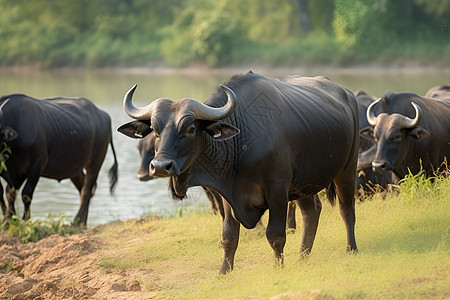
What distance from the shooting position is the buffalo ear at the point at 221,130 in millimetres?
6062

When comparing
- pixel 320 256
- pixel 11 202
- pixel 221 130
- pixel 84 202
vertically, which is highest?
pixel 221 130

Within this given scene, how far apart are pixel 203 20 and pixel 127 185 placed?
30.6 meters

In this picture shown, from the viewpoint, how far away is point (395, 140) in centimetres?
913

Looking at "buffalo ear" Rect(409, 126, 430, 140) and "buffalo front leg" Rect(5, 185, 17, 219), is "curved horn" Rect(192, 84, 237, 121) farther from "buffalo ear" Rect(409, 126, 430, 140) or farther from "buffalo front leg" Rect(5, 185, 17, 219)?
"buffalo front leg" Rect(5, 185, 17, 219)

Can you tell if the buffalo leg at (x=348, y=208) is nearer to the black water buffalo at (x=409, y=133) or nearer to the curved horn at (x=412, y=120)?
the black water buffalo at (x=409, y=133)

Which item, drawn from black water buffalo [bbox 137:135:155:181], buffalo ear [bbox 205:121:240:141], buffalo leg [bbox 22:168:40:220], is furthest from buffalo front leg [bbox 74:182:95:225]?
buffalo ear [bbox 205:121:240:141]

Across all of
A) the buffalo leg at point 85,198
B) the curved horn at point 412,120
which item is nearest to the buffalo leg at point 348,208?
the curved horn at point 412,120

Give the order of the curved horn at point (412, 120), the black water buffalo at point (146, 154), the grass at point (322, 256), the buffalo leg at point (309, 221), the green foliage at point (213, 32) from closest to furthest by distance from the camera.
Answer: the grass at point (322, 256) < the buffalo leg at point (309, 221) < the curved horn at point (412, 120) < the black water buffalo at point (146, 154) < the green foliage at point (213, 32)

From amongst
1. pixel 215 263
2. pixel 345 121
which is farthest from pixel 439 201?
pixel 215 263

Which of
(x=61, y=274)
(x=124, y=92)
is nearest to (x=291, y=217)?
(x=61, y=274)

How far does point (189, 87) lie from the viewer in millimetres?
35094

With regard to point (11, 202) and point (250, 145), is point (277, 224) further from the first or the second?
point (11, 202)

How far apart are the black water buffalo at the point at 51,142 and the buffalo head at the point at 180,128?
4.85 meters

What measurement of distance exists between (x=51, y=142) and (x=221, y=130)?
5.86m
